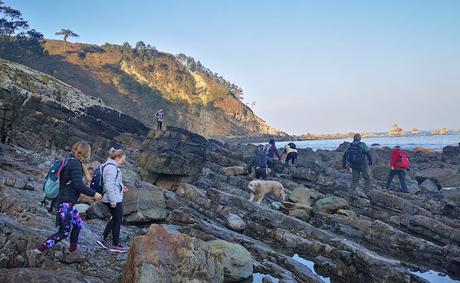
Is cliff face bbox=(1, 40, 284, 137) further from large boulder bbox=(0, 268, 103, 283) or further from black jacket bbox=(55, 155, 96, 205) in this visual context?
large boulder bbox=(0, 268, 103, 283)

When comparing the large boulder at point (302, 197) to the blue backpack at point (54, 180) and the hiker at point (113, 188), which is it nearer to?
the hiker at point (113, 188)

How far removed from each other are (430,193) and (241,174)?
11358 millimetres

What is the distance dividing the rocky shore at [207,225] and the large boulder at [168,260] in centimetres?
2

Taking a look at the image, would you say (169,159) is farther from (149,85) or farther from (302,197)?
(149,85)

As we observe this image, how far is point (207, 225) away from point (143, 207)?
7.35 feet

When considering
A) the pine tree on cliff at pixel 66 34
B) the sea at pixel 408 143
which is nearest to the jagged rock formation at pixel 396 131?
the sea at pixel 408 143

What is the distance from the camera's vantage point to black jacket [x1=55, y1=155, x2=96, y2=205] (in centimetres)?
621

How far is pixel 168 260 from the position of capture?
5645 mm

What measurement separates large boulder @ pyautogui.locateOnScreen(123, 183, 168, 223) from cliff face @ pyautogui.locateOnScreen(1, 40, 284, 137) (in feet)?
266

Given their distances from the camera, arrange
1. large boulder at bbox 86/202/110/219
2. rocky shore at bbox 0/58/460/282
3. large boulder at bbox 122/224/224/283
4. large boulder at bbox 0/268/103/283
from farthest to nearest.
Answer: large boulder at bbox 86/202/110/219, rocky shore at bbox 0/58/460/282, large boulder at bbox 122/224/224/283, large boulder at bbox 0/268/103/283

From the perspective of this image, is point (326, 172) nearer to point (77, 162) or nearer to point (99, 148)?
point (99, 148)

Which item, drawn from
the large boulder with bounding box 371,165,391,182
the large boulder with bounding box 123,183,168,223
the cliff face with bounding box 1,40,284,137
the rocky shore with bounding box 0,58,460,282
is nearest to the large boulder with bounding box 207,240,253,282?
the rocky shore with bounding box 0,58,460,282

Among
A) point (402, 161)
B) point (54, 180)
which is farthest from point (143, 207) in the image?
point (402, 161)

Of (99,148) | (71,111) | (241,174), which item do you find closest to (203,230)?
(241,174)
